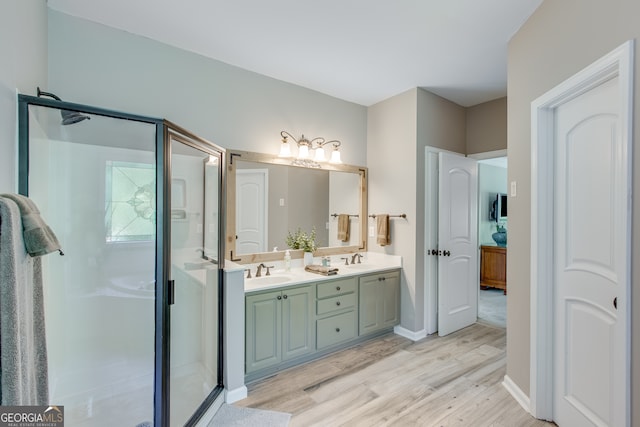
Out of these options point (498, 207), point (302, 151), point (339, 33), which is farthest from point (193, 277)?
point (498, 207)

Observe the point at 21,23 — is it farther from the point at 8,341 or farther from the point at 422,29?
the point at 422,29

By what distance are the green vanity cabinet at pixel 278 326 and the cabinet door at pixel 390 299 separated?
942 mm

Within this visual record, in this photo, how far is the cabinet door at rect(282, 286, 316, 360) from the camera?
8.15ft

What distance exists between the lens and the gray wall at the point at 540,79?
1231 mm

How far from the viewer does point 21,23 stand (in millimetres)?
1317

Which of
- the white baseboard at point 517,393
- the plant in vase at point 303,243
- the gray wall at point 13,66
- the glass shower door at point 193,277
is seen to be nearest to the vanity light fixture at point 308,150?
the plant in vase at point 303,243

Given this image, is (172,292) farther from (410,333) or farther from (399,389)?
(410,333)

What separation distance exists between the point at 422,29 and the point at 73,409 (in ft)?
11.6

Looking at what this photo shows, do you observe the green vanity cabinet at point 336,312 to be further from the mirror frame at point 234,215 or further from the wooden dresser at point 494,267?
the wooden dresser at point 494,267

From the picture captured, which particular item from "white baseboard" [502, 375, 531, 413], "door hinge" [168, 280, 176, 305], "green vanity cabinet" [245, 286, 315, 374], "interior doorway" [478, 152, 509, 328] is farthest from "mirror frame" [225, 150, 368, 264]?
"interior doorway" [478, 152, 509, 328]

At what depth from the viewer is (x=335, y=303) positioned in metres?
2.80

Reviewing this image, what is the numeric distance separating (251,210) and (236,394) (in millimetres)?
1526

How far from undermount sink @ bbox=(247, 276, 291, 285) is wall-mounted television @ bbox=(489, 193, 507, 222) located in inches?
191

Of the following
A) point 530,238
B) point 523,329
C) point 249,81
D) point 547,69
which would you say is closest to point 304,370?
point 523,329
